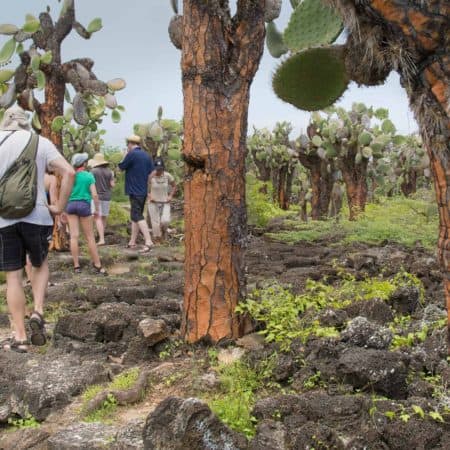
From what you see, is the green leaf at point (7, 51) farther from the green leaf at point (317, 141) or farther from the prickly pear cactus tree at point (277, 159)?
the prickly pear cactus tree at point (277, 159)

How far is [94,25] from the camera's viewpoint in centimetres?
1110

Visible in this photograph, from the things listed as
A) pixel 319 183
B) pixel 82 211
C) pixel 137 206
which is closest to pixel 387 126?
pixel 319 183

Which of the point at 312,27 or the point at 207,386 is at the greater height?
the point at 312,27

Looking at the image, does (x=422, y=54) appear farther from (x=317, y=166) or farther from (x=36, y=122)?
(x=317, y=166)

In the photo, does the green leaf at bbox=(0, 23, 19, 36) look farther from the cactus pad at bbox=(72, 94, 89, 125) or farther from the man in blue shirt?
the man in blue shirt

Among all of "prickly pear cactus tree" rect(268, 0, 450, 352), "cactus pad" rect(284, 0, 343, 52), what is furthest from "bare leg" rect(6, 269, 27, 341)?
"prickly pear cactus tree" rect(268, 0, 450, 352)

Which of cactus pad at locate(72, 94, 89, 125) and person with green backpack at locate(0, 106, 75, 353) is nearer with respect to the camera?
person with green backpack at locate(0, 106, 75, 353)

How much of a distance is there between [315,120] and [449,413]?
14766 millimetres

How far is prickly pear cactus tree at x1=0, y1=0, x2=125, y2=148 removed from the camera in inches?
412

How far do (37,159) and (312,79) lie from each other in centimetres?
224

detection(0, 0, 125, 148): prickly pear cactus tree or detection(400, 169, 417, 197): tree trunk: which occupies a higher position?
detection(0, 0, 125, 148): prickly pear cactus tree

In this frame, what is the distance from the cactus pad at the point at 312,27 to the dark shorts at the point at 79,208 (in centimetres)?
429

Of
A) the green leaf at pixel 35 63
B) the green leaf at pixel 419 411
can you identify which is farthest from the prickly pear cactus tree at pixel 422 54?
the green leaf at pixel 35 63

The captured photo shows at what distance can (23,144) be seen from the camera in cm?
555
